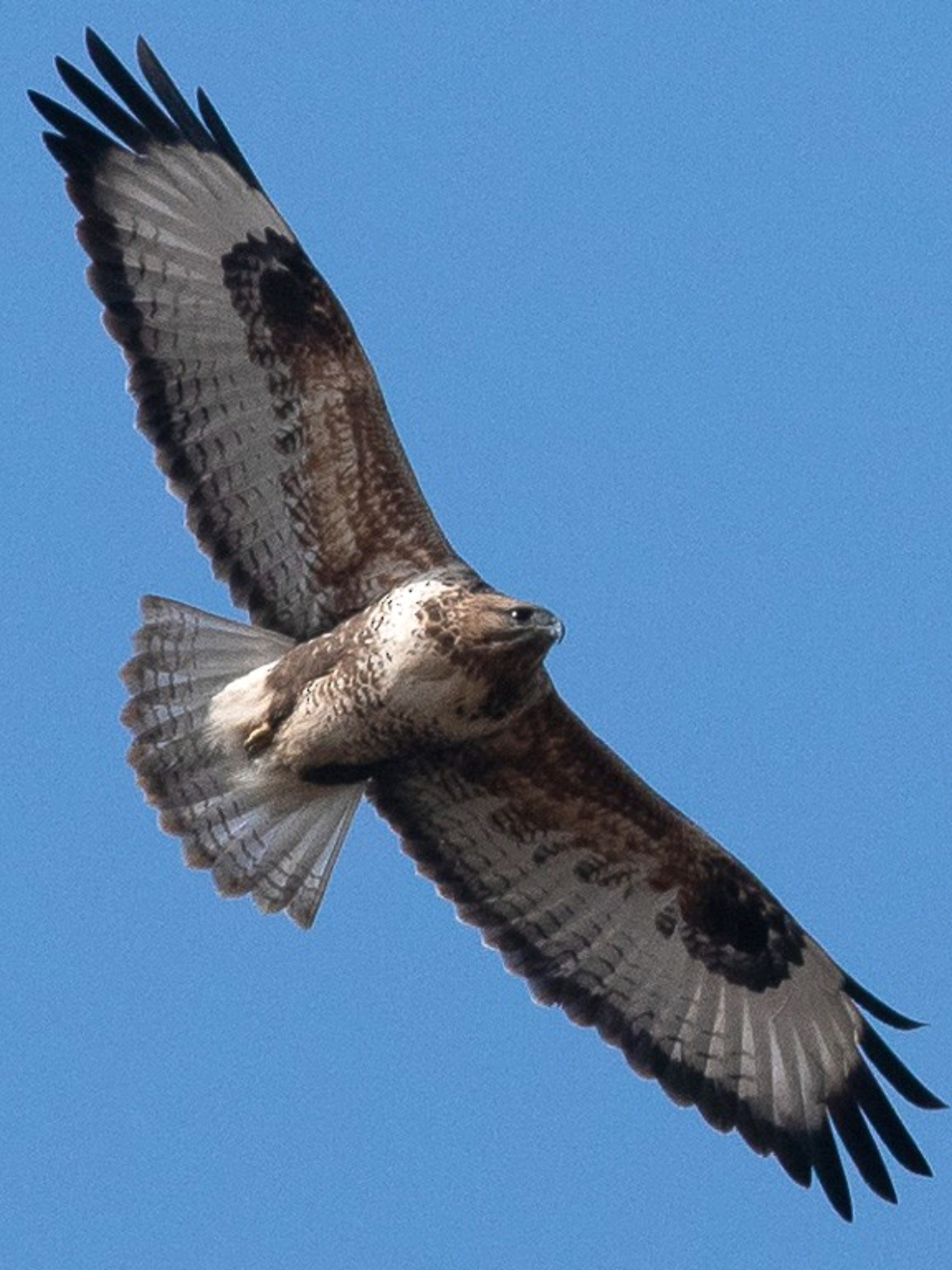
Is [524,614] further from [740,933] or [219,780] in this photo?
[740,933]

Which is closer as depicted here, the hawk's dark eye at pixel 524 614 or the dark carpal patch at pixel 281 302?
the hawk's dark eye at pixel 524 614

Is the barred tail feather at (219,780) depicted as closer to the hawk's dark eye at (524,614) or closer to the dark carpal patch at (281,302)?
the dark carpal patch at (281,302)

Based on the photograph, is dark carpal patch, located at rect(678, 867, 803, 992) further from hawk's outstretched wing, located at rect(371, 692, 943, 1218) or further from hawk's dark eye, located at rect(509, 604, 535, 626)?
hawk's dark eye, located at rect(509, 604, 535, 626)

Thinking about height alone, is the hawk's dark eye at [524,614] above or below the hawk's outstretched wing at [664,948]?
above

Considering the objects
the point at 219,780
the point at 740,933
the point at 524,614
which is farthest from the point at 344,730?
the point at 740,933

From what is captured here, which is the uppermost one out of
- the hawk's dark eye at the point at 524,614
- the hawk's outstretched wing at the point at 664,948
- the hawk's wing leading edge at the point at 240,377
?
the hawk's wing leading edge at the point at 240,377

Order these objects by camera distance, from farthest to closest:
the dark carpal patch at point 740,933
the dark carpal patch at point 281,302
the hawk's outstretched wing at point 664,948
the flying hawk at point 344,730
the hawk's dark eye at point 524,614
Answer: the dark carpal patch at point 740,933
the hawk's outstretched wing at point 664,948
the dark carpal patch at point 281,302
the flying hawk at point 344,730
the hawk's dark eye at point 524,614

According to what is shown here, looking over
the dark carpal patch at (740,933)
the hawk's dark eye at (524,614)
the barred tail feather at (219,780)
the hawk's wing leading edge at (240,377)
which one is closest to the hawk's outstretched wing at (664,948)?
the dark carpal patch at (740,933)

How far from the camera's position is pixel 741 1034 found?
10172 mm

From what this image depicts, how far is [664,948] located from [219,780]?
1810 millimetres

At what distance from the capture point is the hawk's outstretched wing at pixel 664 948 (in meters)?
9.92

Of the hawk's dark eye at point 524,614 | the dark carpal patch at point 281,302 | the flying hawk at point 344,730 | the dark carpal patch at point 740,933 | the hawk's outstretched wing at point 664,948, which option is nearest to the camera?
the hawk's dark eye at point 524,614

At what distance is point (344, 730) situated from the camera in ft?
30.7

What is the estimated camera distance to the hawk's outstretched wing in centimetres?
992
